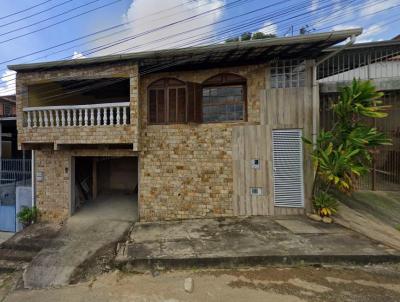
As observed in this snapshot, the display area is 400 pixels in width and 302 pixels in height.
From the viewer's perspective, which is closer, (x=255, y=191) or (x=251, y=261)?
(x=251, y=261)

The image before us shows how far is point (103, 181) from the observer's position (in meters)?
10.0

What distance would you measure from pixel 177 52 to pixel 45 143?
4.69 metres

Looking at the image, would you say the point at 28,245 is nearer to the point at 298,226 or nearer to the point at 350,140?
the point at 298,226

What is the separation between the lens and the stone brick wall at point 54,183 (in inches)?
295

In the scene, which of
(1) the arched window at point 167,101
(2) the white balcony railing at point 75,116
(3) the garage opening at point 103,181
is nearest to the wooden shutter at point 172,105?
(1) the arched window at point 167,101

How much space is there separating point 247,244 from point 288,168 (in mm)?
2638

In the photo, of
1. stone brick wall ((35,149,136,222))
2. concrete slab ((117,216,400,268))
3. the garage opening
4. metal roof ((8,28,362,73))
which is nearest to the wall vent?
concrete slab ((117,216,400,268))

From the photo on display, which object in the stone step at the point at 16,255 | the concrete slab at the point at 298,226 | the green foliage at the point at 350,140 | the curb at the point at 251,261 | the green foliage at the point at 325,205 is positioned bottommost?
the stone step at the point at 16,255

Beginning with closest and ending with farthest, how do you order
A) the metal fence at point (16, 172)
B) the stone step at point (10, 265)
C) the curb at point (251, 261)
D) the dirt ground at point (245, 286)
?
the dirt ground at point (245, 286) → the curb at point (251, 261) → the stone step at point (10, 265) → the metal fence at point (16, 172)

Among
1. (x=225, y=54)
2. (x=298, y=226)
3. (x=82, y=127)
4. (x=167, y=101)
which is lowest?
(x=298, y=226)

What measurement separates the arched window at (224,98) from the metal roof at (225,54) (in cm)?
46

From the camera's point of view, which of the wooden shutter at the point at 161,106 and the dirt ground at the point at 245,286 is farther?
the wooden shutter at the point at 161,106

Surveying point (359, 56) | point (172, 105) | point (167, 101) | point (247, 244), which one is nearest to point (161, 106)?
point (167, 101)

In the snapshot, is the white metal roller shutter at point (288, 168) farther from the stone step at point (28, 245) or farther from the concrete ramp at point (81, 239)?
the stone step at point (28, 245)
